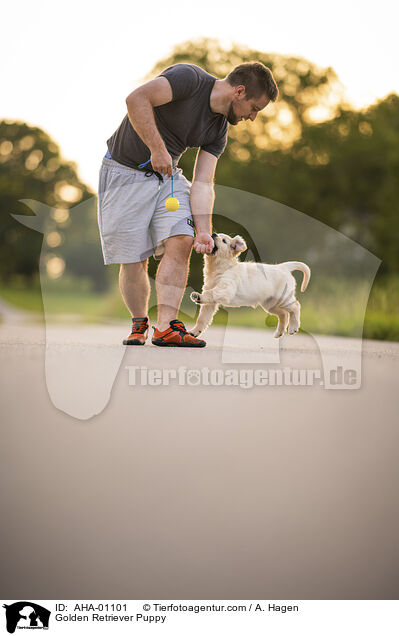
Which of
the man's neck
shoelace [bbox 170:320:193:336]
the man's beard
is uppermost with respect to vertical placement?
the man's neck

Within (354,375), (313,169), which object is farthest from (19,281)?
(354,375)

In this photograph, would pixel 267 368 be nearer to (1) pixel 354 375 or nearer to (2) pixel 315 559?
(1) pixel 354 375

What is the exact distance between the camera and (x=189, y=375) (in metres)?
3.53

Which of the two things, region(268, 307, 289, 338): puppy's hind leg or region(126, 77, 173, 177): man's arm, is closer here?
region(126, 77, 173, 177): man's arm

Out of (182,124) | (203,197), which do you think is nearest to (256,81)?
(182,124)

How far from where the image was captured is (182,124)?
158 inches

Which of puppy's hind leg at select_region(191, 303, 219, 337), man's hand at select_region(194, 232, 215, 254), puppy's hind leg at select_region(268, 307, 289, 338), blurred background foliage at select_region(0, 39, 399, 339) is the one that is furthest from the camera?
blurred background foliage at select_region(0, 39, 399, 339)

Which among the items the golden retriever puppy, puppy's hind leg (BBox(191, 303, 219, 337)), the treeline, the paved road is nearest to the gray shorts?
the golden retriever puppy

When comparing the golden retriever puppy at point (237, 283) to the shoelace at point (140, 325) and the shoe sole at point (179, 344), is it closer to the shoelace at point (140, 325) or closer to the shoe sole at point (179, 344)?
the shoe sole at point (179, 344)

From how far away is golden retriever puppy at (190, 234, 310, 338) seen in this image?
13.7 ft

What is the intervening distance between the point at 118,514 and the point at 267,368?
2235 mm

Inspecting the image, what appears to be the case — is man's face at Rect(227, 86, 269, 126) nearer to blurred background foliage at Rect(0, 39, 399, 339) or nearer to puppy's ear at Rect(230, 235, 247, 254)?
puppy's ear at Rect(230, 235, 247, 254)
